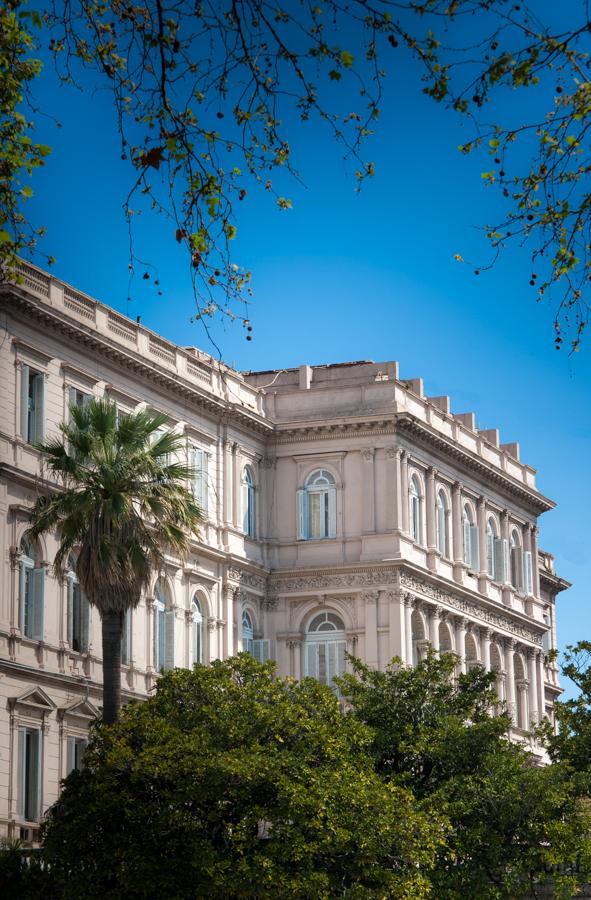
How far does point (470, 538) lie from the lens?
251 ft

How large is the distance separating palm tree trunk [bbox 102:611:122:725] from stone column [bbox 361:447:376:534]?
22251 mm

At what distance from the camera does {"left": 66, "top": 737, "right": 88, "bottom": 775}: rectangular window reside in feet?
176

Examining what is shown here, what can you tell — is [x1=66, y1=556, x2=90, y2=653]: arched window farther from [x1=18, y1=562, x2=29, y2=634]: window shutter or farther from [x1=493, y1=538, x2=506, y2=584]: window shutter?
[x1=493, y1=538, x2=506, y2=584]: window shutter

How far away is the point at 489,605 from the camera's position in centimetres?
7606

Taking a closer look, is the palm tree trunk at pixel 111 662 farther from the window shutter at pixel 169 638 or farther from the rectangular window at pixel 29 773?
the window shutter at pixel 169 638

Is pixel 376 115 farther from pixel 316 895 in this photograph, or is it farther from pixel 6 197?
pixel 316 895

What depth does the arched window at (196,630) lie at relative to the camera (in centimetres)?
6253

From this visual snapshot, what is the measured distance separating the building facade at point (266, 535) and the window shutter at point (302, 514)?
0.08 m

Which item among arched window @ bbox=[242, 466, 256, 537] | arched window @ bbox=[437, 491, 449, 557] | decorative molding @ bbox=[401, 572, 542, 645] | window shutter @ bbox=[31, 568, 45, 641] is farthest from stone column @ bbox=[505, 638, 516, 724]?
window shutter @ bbox=[31, 568, 45, 641]

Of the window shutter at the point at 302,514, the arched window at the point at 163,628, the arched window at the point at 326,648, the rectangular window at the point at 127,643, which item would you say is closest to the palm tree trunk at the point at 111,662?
the rectangular window at the point at 127,643

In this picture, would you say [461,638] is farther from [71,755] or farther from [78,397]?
[71,755]

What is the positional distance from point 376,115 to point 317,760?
2689 centimetres

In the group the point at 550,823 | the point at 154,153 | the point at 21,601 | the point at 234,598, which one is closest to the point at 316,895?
the point at 550,823

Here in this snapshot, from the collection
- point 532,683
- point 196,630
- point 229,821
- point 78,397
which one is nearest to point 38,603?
point 78,397
